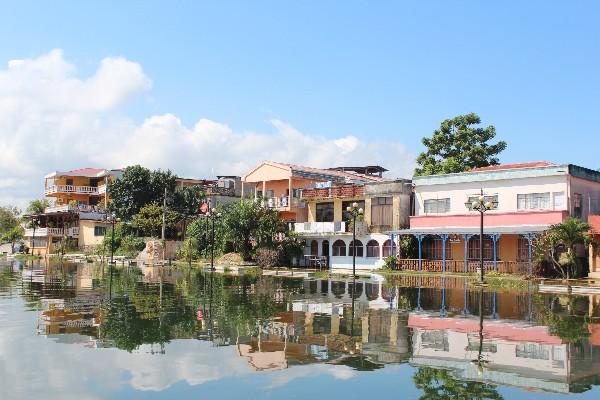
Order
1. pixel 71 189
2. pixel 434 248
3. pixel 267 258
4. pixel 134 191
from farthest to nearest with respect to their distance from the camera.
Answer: pixel 71 189, pixel 134 191, pixel 267 258, pixel 434 248

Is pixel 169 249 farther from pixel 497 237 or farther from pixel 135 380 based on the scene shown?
pixel 135 380

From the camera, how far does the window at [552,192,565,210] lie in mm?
38688

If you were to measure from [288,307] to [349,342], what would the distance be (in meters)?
7.08

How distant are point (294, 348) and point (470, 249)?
32.0 meters

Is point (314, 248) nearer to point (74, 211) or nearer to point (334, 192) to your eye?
point (334, 192)

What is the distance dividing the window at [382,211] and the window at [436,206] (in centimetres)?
300

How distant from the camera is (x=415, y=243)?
1795 inches

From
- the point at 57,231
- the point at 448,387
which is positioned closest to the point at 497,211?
the point at 448,387

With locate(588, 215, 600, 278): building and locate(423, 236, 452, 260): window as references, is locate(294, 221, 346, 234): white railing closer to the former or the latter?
locate(423, 236, 452, 260): window

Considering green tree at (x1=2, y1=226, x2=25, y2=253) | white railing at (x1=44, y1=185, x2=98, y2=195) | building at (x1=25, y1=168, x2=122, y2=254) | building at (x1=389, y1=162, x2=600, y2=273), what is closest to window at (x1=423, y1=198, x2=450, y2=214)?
building at (x1=389, y1=162, x2=600, y2=273)

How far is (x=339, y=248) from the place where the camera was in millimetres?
51094

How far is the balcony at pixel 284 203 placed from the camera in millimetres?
55250

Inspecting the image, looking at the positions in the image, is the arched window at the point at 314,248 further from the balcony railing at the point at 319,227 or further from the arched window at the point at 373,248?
the arched window at the point at 373,248

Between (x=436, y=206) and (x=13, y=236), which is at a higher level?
(x=436, y=206)
